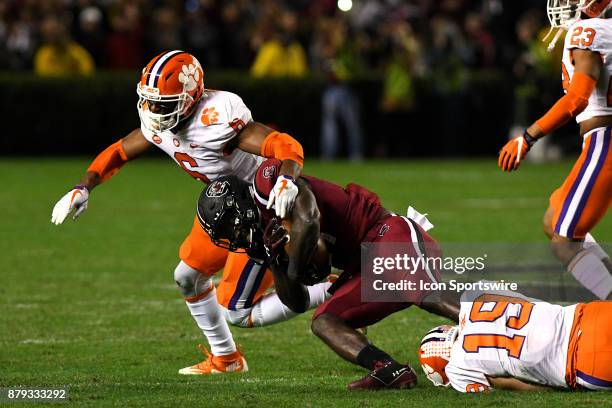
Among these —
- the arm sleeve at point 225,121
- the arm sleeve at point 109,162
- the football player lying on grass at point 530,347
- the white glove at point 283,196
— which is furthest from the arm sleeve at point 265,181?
the arm sleeve at point 109,162

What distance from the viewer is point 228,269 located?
5.81 metres

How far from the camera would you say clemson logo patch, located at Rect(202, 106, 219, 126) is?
5680mm

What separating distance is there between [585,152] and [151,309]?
2.79 m

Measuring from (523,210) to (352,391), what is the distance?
6999mm

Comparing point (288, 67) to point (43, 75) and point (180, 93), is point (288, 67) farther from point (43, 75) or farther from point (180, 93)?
point (180, 93)

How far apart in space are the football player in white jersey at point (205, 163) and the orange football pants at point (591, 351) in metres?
1.48

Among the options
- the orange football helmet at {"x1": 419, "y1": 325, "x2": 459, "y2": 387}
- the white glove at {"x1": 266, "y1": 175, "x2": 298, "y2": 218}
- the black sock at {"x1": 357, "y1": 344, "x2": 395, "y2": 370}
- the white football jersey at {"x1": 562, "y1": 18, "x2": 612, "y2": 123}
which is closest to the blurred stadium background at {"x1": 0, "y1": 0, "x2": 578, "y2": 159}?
the white football jersey at {"x1": 562, "y1": 18, "x2": 612, "y2": 123}

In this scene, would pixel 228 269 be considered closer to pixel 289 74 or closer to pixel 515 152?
pixel 515 152

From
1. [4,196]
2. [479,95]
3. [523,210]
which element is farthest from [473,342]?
[479,95]

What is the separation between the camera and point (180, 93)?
562 cm

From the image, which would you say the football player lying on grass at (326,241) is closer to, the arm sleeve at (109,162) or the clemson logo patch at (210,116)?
the clemson logo patch at (210,116)

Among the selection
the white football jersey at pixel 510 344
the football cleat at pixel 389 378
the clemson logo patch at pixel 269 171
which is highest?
the clemson logo patch at pixel 269 171

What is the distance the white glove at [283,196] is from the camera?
15.8ft

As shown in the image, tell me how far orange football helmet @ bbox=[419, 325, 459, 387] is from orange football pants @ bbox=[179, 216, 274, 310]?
1.01 meters
